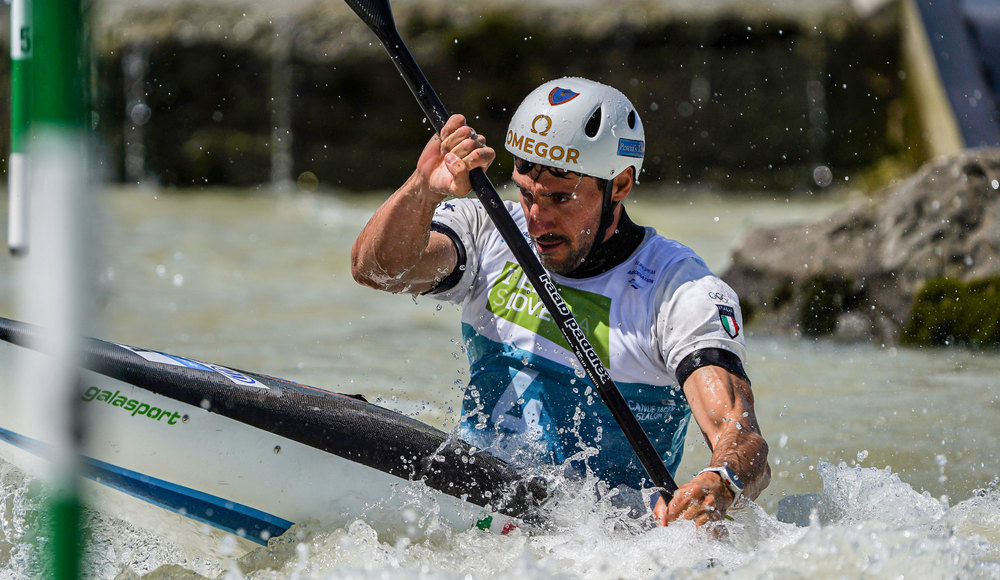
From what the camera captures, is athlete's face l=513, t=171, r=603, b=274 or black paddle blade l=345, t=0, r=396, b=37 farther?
Answer: black paddle blade l=345, t=0, r=396, b=37

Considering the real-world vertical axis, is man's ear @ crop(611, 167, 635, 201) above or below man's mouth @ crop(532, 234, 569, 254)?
above

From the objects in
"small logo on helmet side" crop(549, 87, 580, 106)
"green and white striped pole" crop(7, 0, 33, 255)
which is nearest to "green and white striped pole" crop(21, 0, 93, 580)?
"green and white striped pole" crop(7, 0, 33, 255)

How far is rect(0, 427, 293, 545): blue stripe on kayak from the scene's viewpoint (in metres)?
2.75

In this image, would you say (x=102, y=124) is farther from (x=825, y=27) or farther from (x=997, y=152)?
(x=825, y=27)

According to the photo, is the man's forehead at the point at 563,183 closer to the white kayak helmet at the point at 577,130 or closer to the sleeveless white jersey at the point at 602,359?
the white kayak helmet at the point at 577,130

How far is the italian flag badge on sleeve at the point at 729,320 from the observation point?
3.01m

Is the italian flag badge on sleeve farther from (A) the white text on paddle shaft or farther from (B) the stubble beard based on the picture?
(A) the white text on paddle shaft

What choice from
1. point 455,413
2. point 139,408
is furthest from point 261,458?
point 455,413

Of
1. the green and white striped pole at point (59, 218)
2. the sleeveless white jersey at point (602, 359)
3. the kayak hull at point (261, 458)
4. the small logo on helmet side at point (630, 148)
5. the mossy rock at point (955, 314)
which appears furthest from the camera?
the mossy rock at point (955, 314)

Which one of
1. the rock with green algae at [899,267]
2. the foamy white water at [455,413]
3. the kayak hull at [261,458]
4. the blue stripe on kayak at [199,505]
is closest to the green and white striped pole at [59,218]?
the foamy white water at [455,413]

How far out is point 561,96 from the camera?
10.6ft

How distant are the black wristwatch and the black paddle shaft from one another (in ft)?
0.95

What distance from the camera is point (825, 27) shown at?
1162cm

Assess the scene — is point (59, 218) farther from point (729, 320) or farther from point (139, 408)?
point (729, 320)
